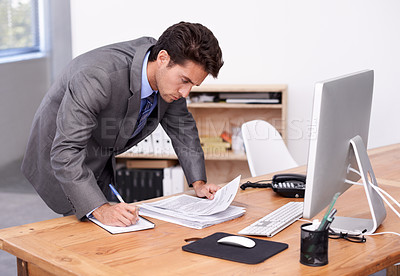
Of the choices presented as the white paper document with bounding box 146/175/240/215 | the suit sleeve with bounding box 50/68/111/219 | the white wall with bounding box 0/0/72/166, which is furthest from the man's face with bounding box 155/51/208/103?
the white wall with bounding box 0/0/72/166

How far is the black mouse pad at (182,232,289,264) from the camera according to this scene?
5.01ft

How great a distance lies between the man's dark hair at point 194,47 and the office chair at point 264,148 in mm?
931

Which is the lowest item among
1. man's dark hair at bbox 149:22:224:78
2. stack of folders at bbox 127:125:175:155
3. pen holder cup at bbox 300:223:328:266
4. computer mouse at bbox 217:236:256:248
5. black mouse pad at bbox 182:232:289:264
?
stack of folders at bbox 127:125:175:155

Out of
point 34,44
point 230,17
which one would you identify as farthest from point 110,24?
point 230,17

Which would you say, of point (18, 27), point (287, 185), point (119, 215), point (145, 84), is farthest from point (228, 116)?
point (119, 215)

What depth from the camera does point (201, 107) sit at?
4656mm

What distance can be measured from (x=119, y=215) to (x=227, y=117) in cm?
294

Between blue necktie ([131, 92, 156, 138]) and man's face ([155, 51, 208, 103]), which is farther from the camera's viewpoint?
blue necktie ([131, 92, 156, 138])

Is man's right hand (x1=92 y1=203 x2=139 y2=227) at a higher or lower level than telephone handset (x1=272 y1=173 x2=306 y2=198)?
higher

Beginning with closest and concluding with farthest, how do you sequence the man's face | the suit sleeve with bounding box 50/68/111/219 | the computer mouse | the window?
the computer mouse
the suit sleeve with bounding box 50/68/111/219
the man's face
the window

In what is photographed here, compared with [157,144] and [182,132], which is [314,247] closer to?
[182,132]

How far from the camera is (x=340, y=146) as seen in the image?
5.38 feet

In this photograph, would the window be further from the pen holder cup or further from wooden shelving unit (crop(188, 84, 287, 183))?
the pen holder cup

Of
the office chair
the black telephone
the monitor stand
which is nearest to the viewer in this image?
the monitor stand
